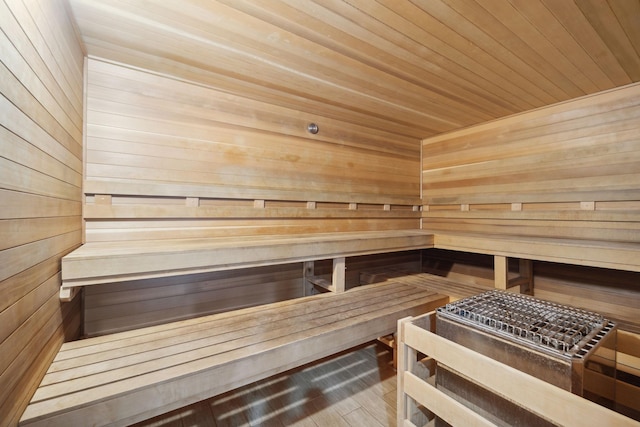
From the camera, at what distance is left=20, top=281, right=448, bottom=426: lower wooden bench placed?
99 cm

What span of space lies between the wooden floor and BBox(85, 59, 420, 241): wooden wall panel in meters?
1.17

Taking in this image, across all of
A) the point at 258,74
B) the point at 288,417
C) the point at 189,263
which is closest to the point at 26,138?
the point at 189,263

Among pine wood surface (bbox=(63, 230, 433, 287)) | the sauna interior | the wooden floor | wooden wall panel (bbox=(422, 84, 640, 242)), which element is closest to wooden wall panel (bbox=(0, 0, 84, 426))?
the sauna interior

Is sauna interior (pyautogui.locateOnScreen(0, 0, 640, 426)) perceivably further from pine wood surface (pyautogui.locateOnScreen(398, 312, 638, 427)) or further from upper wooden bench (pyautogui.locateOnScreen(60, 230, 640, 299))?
pine wood surface (pyautogui.locateOnScreen(398, 312, 638, 427))

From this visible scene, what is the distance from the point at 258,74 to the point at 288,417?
2306 mm

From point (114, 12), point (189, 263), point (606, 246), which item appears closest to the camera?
point (114, 12)

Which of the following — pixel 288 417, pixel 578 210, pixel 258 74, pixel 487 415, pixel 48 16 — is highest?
pixel 258 74

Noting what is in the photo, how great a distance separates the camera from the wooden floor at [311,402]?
67.2 inches

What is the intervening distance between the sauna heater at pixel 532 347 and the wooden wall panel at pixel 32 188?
1579 millimetres

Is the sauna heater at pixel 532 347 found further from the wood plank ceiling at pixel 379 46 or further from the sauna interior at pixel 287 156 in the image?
the wood plank ceiling at pixel 379 46

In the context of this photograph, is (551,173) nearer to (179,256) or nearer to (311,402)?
(311,402)

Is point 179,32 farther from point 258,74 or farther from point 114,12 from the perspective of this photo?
point 258,74

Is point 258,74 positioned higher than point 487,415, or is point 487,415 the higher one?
point 258,74

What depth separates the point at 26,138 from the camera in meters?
0.96
